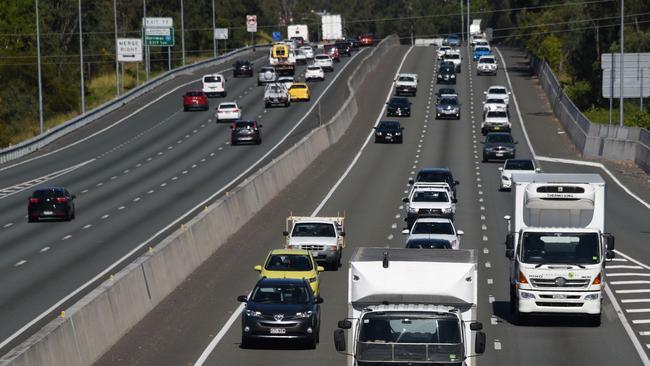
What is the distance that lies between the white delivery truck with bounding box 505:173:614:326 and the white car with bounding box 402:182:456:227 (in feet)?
52.0

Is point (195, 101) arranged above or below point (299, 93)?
below

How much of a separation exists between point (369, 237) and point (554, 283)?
17018 mm

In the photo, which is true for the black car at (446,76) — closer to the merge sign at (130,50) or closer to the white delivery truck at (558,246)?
the merge sign at (130,50)

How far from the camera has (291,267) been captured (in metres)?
32.5

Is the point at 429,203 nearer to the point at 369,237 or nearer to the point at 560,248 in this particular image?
the point at 369,237

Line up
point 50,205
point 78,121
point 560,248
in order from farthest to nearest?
1. point 78,121
2. point 50,205
3. point 560,248

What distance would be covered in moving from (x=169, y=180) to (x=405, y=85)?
38.8 metres

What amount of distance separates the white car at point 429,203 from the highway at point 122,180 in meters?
8.90

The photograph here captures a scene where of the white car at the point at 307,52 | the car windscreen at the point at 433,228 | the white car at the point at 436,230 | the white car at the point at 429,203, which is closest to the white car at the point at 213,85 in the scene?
the white car at the point at 307,52

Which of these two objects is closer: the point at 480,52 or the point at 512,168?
the point at 512,168

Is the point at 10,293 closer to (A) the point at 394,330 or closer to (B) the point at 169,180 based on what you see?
(A) the point at 394,330

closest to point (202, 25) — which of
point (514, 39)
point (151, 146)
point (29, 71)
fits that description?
point (514, 39)

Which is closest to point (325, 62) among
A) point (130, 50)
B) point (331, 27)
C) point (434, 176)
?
point (130, 50)

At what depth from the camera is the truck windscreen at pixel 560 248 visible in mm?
28828
